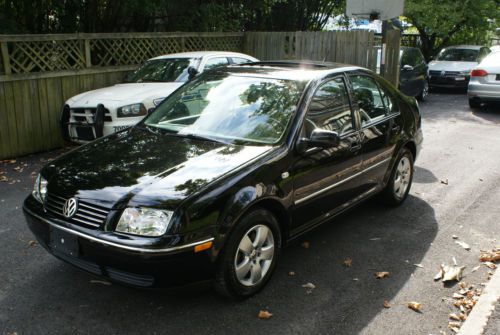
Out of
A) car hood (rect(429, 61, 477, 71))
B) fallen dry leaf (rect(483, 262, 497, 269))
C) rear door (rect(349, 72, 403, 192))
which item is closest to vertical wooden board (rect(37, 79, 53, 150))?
rear door (rect(349, 72, 403, 192))

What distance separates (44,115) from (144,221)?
20.2ft

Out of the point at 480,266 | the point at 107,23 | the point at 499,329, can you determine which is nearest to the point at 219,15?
the point at 107,23

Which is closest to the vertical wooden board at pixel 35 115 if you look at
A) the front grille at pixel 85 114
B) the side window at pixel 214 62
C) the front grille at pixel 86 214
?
the front grille at pixel 85 114

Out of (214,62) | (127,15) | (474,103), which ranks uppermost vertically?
(127,15)

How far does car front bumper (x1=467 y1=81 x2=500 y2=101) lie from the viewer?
12.4 m

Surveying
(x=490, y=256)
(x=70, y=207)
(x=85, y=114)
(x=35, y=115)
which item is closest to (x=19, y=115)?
(x=35, y=115)

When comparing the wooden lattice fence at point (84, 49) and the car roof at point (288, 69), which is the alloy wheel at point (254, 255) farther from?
the wooden lattice fence at point (84, 49)

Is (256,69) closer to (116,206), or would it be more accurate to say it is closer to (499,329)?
(116,206)

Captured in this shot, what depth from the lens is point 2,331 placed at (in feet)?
11.1

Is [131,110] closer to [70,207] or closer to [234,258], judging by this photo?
[70,207]

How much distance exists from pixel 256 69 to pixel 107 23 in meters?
7.45

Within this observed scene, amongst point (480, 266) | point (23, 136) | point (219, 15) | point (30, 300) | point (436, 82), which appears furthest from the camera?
point (436, 82)

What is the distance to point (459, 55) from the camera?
1719 cm

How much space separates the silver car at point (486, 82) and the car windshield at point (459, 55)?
416 centimetres
